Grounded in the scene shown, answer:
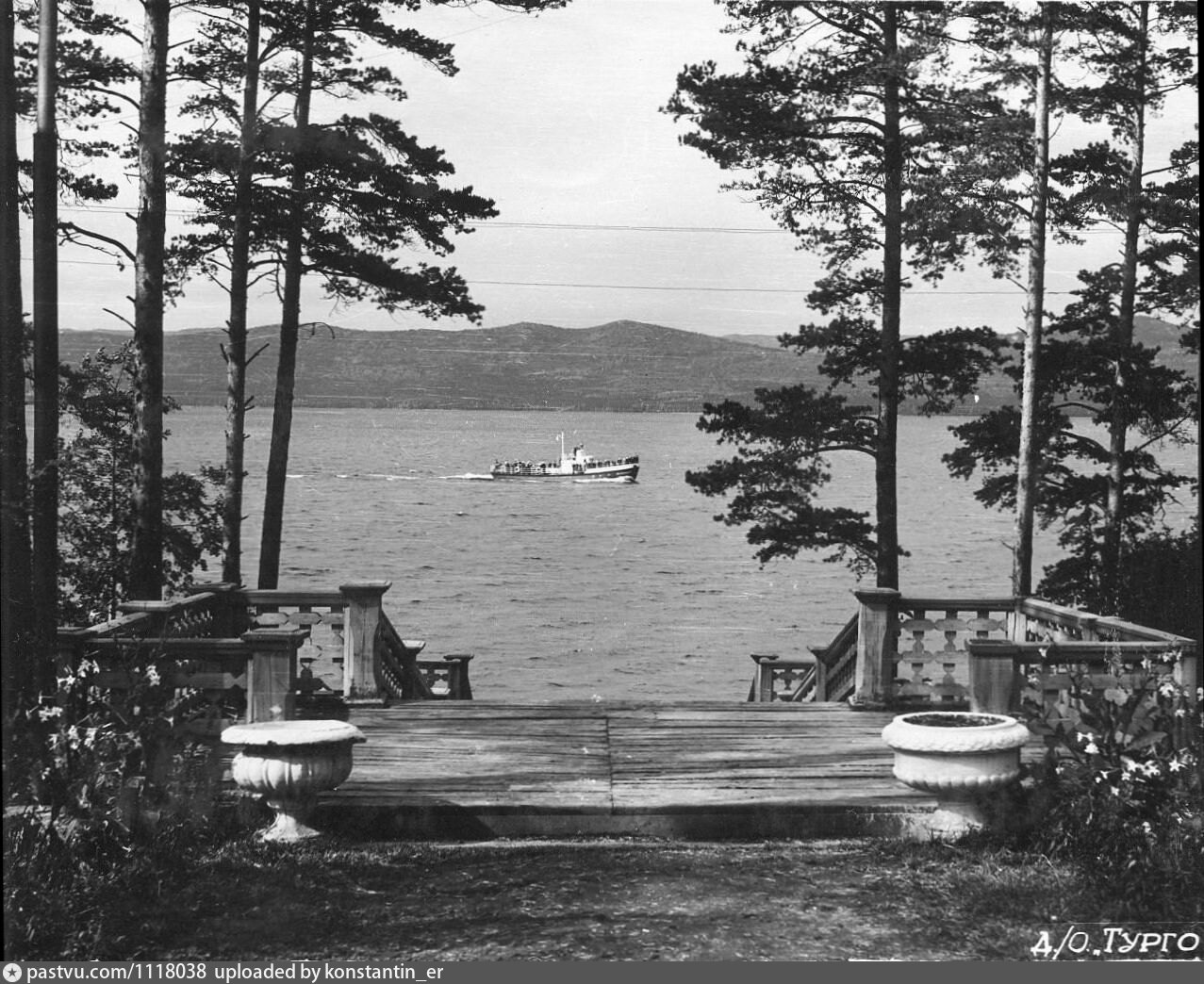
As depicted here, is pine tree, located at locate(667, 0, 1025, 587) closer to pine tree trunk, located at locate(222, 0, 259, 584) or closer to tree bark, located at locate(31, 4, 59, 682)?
pine tree trunk, located at locate(222, 0, 259, 584)

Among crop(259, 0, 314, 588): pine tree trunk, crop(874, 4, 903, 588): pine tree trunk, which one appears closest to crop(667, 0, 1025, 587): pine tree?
crop(874, 4, 903, 588): pine tree trunk

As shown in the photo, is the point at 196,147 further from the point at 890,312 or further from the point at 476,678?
the point at 476,678

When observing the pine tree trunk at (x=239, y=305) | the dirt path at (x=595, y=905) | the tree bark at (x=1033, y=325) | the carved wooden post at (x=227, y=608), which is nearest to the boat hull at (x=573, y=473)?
→ the pine tree trunk at (x=239, y=305)

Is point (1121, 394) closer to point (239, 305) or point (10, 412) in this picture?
point (239, 305)

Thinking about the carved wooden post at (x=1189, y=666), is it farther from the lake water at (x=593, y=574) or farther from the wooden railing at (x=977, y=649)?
the lake water at (x=593, y=574)

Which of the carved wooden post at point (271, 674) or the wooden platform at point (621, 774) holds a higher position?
the carved wooden post at point (271, 674)

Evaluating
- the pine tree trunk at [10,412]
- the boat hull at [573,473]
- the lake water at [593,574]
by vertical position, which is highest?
the pine tree trunk at [10,412]
